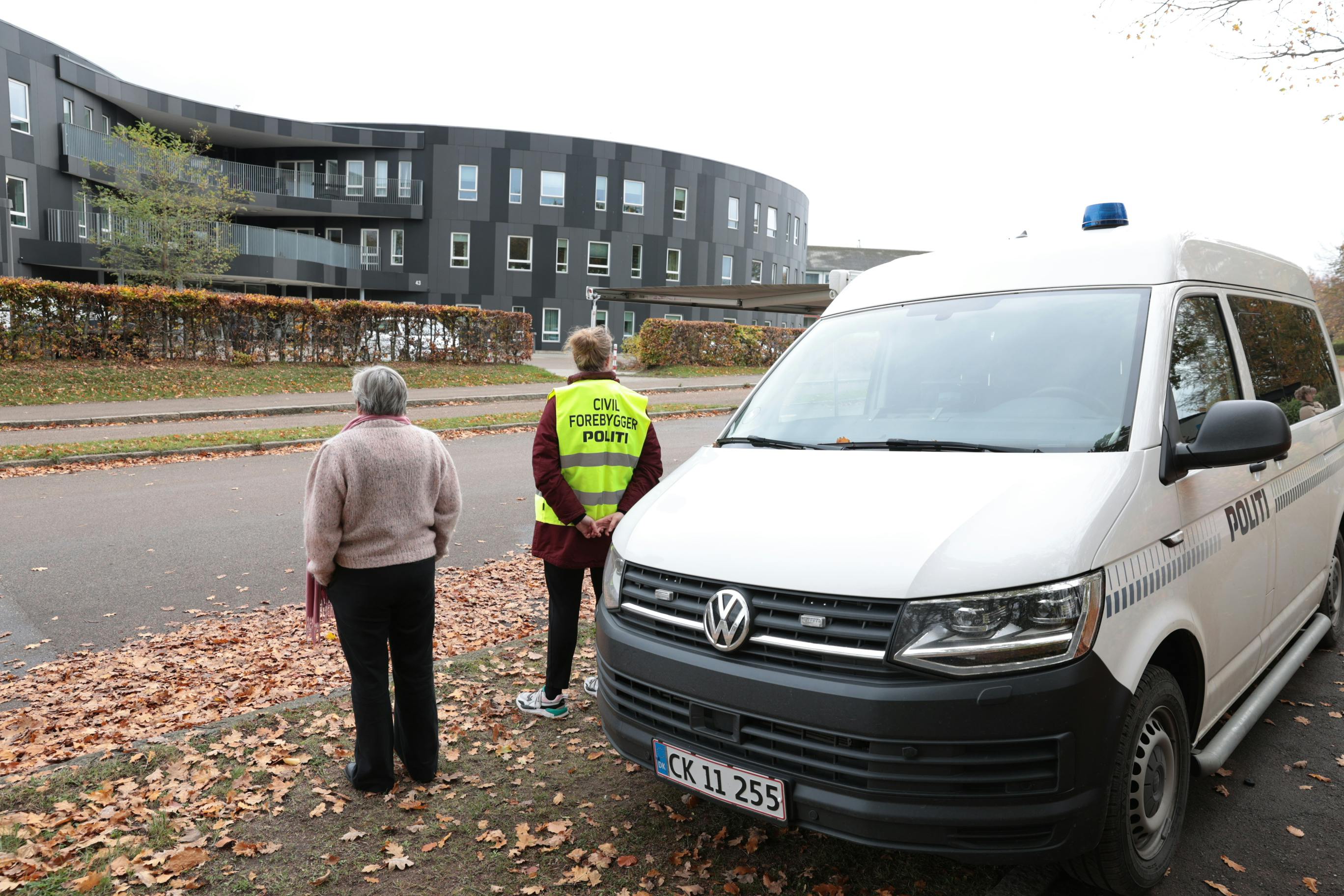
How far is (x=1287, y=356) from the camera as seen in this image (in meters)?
4.73

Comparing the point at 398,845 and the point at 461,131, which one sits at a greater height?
the point at 461,131

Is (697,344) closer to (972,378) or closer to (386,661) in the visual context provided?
(386,661)

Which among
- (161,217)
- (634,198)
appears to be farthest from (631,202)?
(161,217)

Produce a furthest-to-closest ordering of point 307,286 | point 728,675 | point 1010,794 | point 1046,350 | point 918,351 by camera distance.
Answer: point 307,286 → point 918,351 → point 1046,350 → point 728,675 → point 1010,794

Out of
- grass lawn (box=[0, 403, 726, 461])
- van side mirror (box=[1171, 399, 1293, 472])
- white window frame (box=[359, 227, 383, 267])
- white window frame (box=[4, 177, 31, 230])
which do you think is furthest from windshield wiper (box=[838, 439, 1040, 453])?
white window frame (box=[359, 227, 383, 267])

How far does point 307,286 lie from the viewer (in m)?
44.2

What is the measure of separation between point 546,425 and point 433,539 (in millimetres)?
813

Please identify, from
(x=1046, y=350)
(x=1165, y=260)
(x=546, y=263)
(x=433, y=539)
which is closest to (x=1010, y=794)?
(x=1046, y=350)

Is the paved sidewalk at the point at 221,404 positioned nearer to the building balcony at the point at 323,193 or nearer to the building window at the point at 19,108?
the building window at the point at 19,108

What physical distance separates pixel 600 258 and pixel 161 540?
129ft

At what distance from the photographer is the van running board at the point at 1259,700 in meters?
3.41

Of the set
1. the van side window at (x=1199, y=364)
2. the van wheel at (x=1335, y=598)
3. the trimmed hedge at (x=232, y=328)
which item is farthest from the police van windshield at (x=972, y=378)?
the trimmed hedge at (x=232, y=328)

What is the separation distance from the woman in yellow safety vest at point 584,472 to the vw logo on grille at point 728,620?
161 cm

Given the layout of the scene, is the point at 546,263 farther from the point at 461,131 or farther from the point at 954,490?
the point at 954,490
